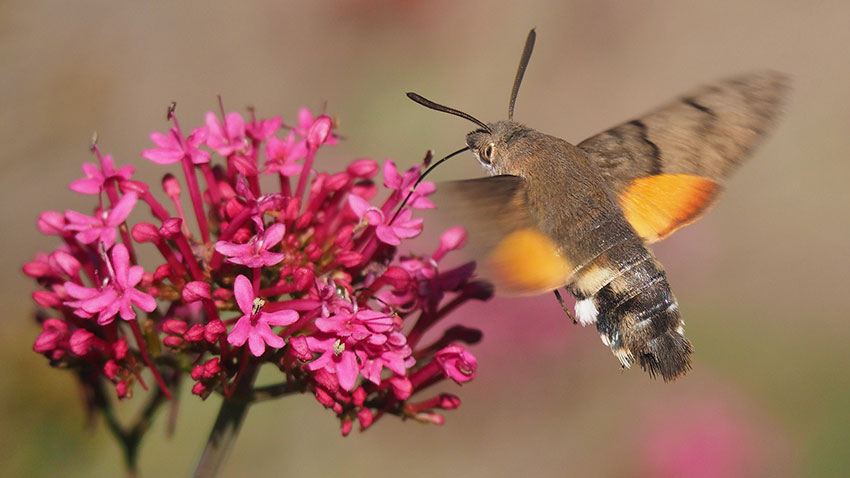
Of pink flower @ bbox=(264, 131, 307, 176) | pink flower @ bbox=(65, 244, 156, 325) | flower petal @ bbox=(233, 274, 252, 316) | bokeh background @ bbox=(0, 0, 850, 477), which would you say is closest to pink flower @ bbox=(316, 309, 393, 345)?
flower petal @ bbox=(233, 274, 252, 316)

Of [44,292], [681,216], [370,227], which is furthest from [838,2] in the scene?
[44,292]

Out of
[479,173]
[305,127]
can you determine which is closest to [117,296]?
[305,127]

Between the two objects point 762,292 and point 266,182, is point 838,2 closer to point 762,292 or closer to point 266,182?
point 762,292

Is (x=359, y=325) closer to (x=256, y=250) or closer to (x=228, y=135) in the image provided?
(x=256, y=250)

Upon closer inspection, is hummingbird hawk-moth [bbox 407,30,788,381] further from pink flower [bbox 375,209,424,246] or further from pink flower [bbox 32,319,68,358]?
pink flower [bbox 32,319,68,358]

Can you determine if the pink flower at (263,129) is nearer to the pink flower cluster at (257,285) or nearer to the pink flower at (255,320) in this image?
the pink flower cluster at (257,285)

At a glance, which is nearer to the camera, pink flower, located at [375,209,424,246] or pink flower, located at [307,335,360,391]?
pink flower, located at [307,335,360,391]

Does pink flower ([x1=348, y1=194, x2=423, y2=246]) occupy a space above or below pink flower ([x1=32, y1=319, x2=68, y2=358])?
above
